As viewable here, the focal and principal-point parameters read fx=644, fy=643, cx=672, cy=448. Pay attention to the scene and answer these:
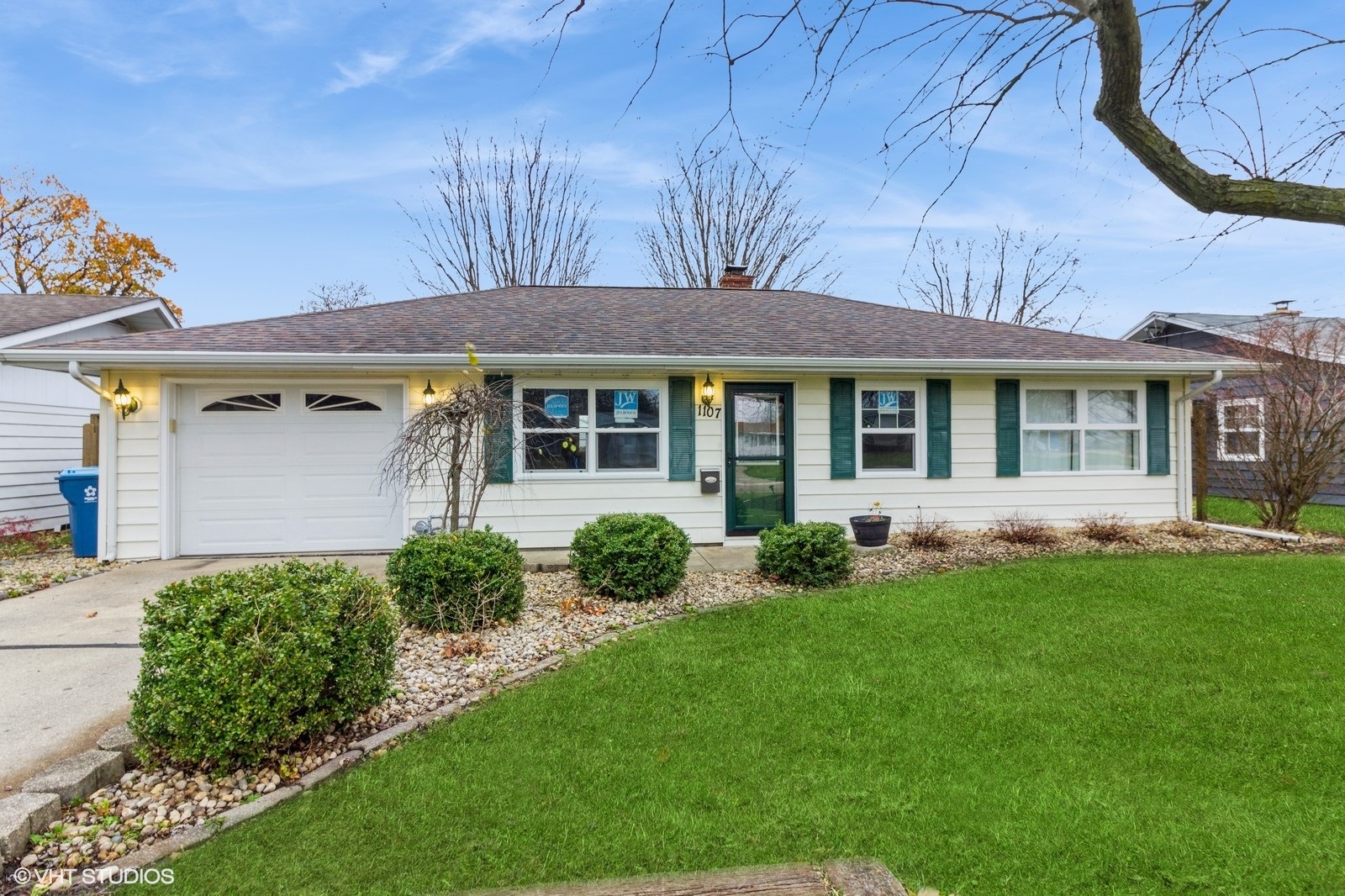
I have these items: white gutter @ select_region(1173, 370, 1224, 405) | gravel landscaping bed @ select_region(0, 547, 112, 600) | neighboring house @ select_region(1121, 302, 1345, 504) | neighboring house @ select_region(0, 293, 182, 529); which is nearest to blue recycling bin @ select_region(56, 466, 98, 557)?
gravel landscaping bed @ select_region(0, 547, 112, 600)

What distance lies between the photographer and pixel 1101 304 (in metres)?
21.9

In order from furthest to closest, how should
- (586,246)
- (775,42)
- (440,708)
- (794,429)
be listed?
(586,246) < (794,429) < (440,708) < (775,42)

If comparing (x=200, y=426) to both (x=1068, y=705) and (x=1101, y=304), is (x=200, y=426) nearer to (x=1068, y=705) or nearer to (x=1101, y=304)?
(x=1068, y=705)

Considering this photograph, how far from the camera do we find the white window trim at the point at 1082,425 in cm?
869

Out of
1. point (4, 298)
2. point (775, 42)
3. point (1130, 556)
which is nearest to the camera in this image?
point (775, 42)

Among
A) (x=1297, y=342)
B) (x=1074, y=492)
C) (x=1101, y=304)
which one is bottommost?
(x=1074, y=492)

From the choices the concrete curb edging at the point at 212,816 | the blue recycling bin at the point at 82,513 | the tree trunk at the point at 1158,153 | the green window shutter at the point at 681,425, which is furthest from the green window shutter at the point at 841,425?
the blue recycling bin at the point at 82,513

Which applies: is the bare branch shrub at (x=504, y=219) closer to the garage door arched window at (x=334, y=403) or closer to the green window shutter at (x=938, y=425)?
the garage door arched window at (x=334, y=403)

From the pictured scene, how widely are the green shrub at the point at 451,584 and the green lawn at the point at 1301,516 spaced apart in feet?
35.0

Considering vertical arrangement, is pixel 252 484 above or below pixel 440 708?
above

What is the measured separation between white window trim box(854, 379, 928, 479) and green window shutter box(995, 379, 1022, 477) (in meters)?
1.06

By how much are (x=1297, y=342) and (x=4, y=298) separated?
21.9 meters

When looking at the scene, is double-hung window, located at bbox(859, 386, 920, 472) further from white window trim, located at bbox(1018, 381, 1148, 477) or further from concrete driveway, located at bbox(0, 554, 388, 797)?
concrete driveway, located at bbox(0, 554, 388, 797)

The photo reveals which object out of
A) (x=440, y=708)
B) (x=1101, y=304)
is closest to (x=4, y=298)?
(x=440, y=708)
